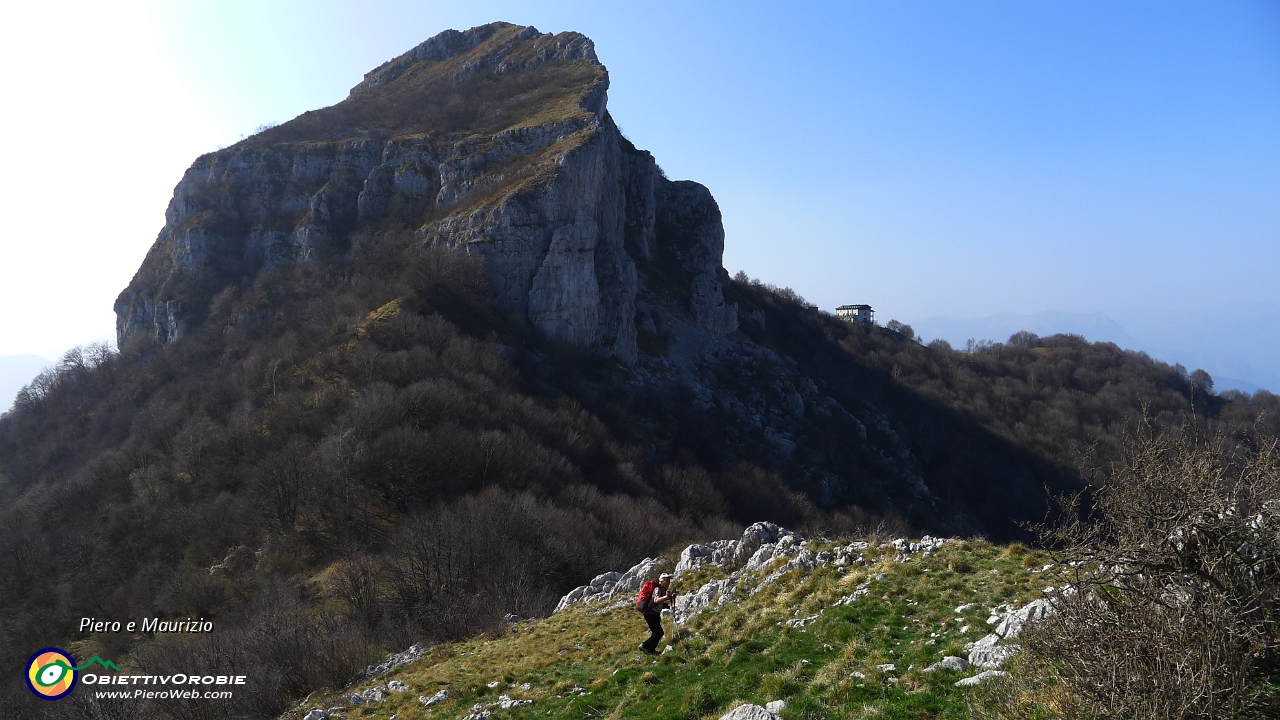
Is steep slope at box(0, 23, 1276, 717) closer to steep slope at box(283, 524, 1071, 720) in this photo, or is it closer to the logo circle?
the logo circle

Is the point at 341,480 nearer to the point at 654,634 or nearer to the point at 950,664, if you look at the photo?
the point at 654,634

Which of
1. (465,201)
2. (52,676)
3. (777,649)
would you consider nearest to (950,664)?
(777,649)

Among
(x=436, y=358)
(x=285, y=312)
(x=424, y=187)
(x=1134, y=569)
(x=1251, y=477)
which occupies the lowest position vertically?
(x=1134, y=569)

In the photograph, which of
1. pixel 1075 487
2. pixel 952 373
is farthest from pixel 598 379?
pixel 952 373

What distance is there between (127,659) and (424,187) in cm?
4834

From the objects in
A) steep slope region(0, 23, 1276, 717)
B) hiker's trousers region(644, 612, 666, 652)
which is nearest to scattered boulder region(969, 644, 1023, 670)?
steep slope region(0, 23, 1276, 717)

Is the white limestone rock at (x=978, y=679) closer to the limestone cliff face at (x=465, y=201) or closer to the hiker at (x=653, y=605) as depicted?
the hiker at (x=653, y=605)

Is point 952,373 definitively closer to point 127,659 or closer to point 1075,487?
point 1075,487

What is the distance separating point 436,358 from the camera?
4256 centimetres

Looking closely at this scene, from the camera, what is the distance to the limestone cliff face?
52469mm

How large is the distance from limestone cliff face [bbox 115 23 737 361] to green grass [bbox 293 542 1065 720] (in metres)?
40.9

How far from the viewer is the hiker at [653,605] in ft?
35.3

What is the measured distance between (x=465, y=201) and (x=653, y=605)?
51983 millimetres

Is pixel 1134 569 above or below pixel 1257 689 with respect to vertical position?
above
